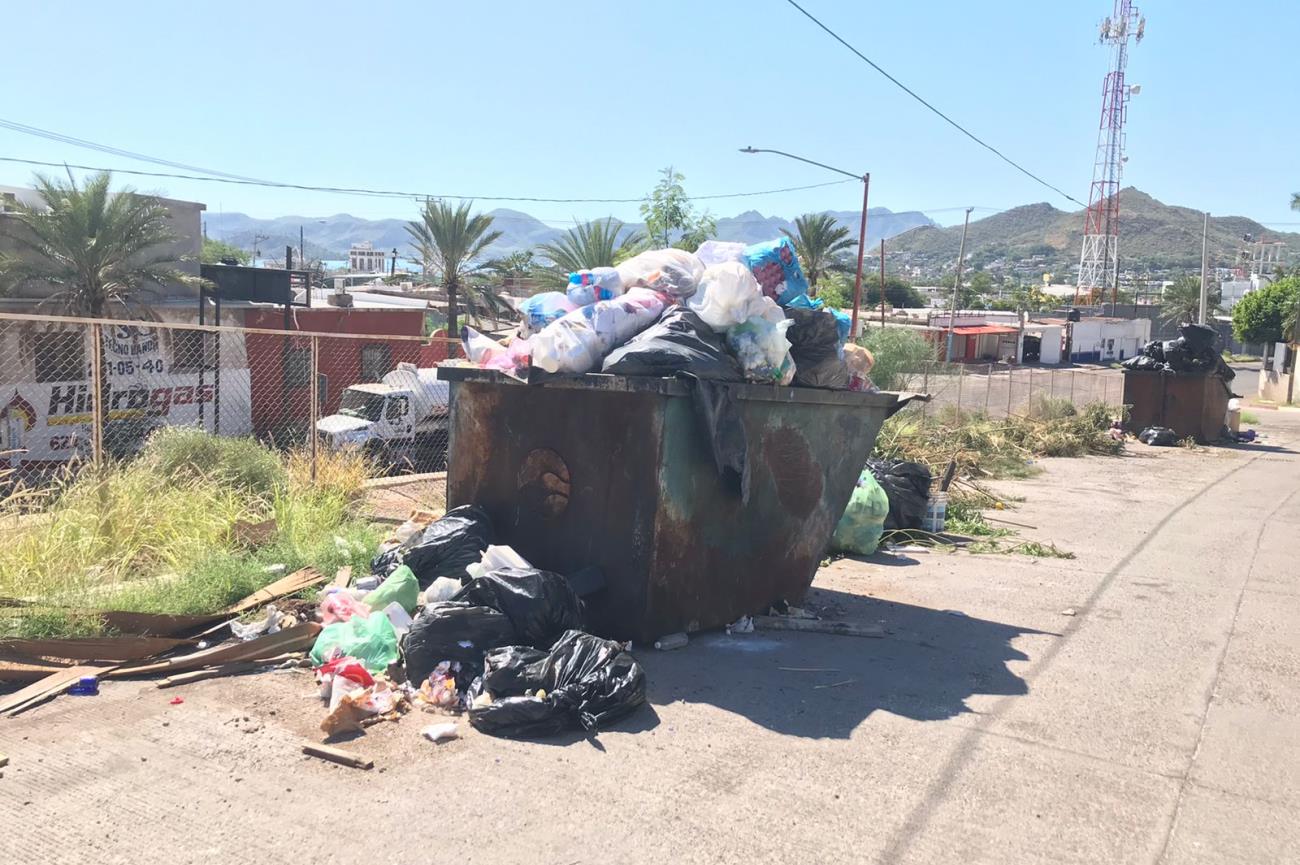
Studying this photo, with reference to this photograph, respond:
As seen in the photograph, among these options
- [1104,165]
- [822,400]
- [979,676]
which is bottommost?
[979,676]

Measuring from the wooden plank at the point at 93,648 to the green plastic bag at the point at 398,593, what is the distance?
0.95 meters

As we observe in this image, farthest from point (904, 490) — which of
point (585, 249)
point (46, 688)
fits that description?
point (585, 249)

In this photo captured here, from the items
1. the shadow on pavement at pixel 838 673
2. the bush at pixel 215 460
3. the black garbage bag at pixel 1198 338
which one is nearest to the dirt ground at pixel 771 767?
the shadow on pavement at pixel 838 673

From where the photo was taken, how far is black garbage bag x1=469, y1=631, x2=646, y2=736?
4.24 metres

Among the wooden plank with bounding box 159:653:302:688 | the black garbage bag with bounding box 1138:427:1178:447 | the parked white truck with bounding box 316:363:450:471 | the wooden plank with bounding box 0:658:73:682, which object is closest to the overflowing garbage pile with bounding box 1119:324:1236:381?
the black garbage bag with bounding box 1138:427:1178:447

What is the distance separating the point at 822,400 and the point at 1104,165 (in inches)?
4054

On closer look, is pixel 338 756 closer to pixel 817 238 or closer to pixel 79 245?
pixel 79 245

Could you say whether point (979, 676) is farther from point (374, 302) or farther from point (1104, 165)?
point (1104, 165)

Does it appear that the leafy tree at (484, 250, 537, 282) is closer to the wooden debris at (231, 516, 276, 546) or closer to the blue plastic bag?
the wooden debris at (231, 516, 276, 546)

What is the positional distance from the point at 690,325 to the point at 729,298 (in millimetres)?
246

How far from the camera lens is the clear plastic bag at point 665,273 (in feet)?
18.8

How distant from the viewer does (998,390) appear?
34.9 meters

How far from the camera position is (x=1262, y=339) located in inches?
2217

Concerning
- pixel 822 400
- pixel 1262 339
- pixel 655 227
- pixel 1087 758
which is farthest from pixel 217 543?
pixel 1262 339
